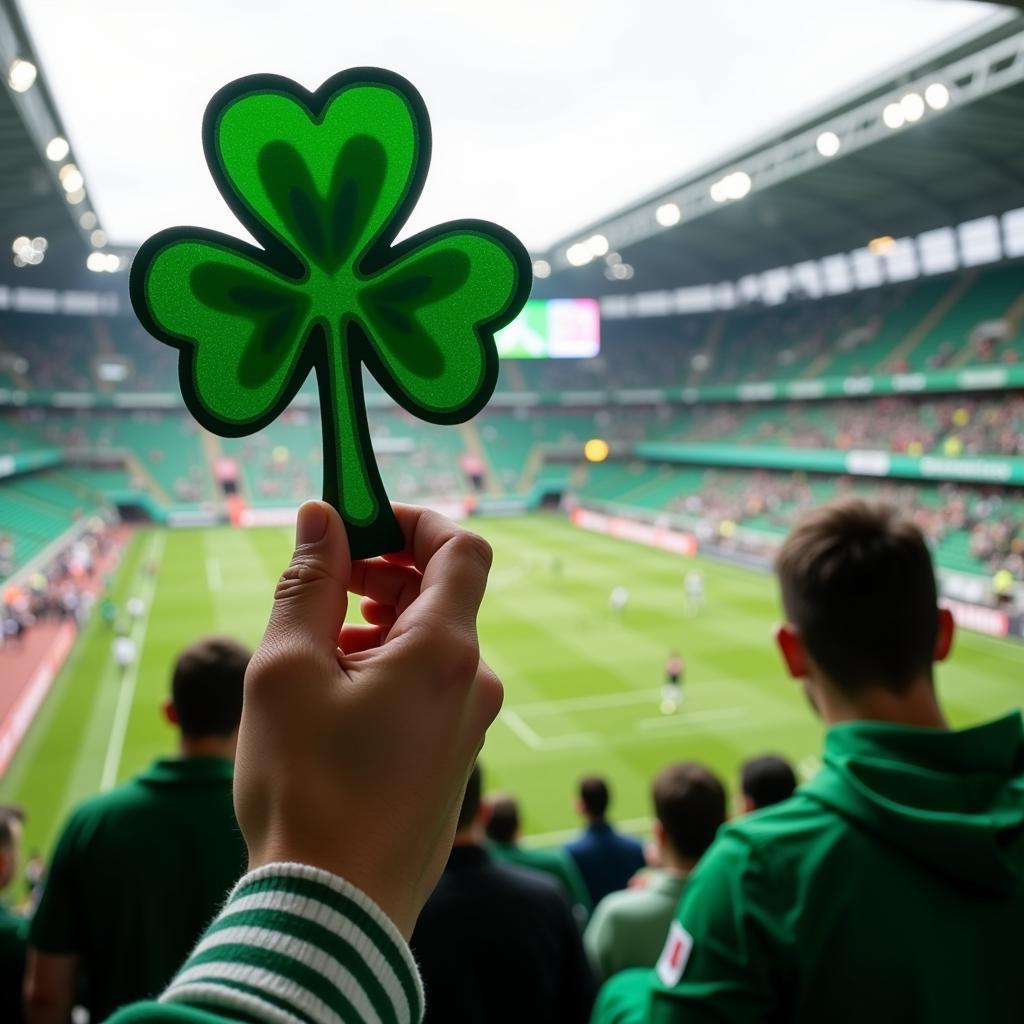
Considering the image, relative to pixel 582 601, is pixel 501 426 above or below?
above

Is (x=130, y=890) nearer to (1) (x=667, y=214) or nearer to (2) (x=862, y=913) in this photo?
(2) (x=862, y=913)

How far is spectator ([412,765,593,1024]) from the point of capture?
3102mm

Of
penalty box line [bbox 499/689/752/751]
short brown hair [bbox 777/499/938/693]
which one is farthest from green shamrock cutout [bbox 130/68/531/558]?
penalty box line [bbox 499/689/752/751]

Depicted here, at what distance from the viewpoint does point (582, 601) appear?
25.5 meters

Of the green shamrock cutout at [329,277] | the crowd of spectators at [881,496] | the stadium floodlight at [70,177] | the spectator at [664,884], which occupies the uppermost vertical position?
the stadium floodlight at [70,177]

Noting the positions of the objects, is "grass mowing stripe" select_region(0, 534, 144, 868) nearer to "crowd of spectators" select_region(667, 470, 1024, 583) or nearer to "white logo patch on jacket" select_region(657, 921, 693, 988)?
"white logo patch on jacket" select_region(657, 921, 693, 988)

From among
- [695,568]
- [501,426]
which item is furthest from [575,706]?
[501,426]

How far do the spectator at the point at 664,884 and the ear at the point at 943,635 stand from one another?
6.77 ft

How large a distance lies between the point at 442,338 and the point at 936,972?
1601mm

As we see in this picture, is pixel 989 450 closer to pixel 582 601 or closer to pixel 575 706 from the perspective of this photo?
pixel 582 601

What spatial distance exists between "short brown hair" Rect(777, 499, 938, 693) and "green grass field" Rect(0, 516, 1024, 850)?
32.4 feet

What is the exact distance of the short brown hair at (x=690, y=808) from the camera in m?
4.15

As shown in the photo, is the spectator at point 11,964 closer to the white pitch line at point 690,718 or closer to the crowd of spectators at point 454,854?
the crowd of spectators at point 454,854

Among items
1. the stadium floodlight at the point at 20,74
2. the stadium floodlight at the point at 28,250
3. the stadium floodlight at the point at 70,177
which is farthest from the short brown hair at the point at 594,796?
the stadium floodlight at the point at 28,250
